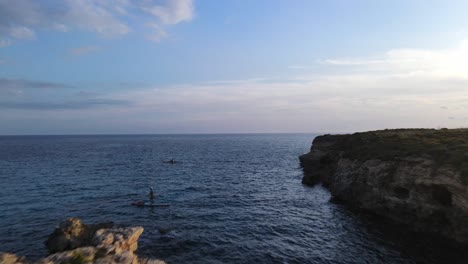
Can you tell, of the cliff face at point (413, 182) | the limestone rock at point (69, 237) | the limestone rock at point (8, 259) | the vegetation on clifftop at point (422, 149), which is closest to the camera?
the limestone rock at point (8, 259)

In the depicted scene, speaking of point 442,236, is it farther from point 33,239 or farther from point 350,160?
point 33,239

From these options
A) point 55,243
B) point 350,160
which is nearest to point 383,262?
point 350,160

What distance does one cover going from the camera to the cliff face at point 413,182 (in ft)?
104

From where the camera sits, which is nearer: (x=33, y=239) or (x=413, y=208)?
(x=33, y=239)

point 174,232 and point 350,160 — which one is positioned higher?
point 350,160

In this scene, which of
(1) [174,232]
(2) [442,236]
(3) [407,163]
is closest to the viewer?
(2) [442,236]

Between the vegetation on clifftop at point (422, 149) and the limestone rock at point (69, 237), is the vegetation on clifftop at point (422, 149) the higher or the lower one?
the higher one

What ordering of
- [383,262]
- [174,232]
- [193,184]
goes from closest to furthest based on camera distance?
1. [383,262]
2. [174,232]
3. [193,184]

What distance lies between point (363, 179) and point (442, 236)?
1485cm

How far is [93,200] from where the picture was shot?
165ft

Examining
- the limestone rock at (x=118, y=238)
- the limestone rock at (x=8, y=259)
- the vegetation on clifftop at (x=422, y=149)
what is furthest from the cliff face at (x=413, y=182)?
the limestone rock at (x=8, y=259)

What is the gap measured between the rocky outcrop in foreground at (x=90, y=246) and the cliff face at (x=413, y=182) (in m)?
30.7

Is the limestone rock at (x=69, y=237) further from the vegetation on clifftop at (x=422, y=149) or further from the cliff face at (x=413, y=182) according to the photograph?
the vegetation on clifftop at (x=422, y=149)

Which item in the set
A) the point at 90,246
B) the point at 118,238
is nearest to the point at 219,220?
the point at 118,238
